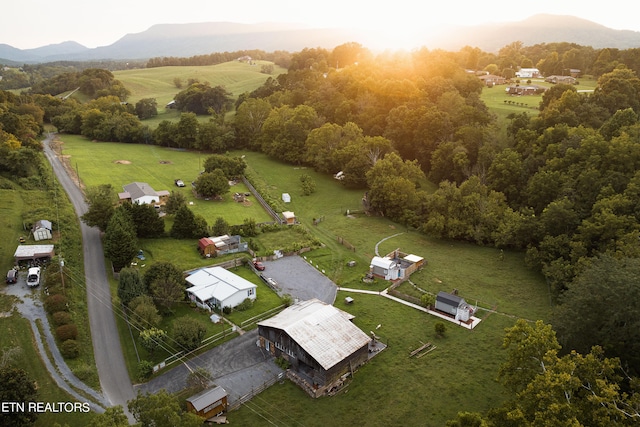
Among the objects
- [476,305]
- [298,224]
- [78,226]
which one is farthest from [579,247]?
[78,226]

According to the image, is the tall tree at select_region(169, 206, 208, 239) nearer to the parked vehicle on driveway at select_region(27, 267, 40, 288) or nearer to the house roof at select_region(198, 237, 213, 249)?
the house roof at select_region(198, 237, 213, 249)

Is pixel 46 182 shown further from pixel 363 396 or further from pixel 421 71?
pixel 421 71

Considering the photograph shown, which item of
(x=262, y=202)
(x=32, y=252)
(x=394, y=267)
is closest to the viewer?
(x=32, y=252)

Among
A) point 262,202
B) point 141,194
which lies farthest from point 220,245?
point 141,194

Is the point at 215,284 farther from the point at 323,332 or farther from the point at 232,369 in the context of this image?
the point at 323,332

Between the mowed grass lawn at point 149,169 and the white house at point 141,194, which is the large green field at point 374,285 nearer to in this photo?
the mowed grass lawn at point 149,169

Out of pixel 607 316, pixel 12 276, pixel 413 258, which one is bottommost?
pixel 413 258

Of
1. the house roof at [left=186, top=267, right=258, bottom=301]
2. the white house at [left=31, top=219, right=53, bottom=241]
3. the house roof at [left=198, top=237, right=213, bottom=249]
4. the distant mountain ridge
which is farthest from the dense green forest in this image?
the distant mountain ridge
